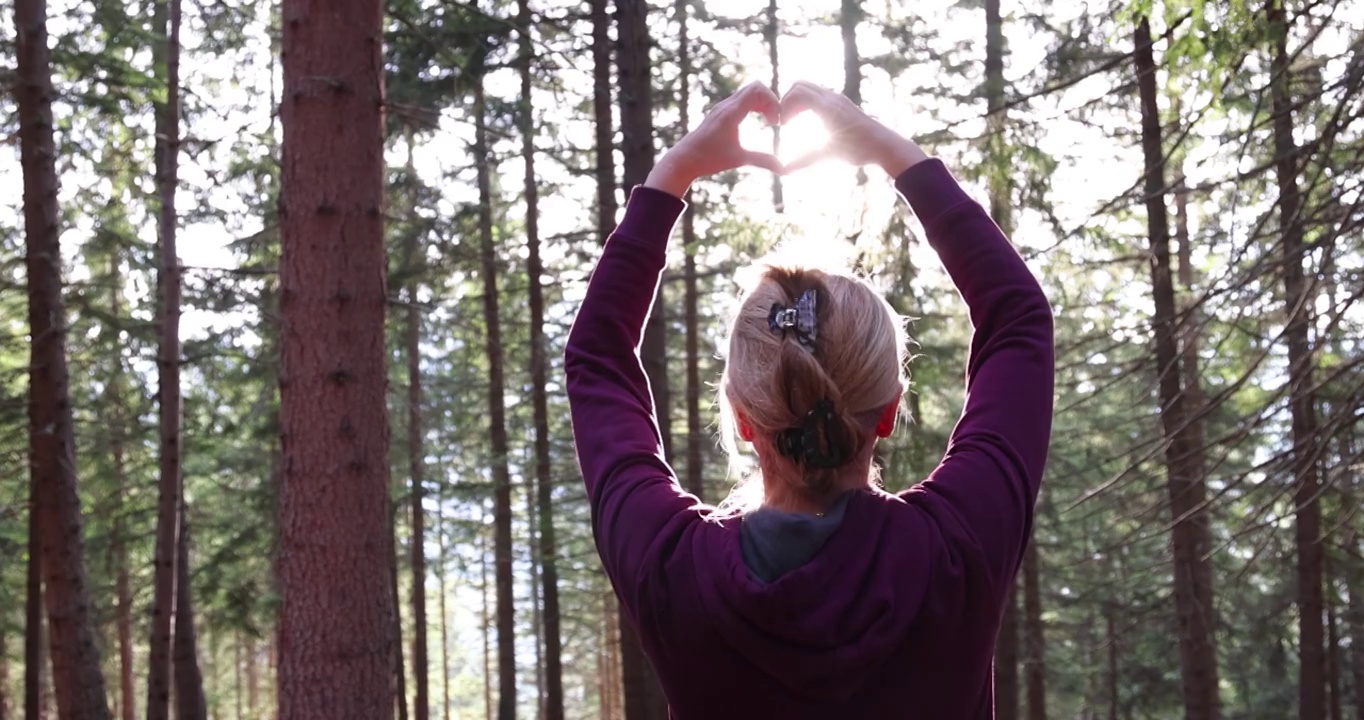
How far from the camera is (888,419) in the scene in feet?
4.70

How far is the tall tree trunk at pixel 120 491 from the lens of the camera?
13217 mm

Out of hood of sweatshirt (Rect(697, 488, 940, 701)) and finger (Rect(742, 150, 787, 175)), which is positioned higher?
finger (Rect(742, 150, 787, 175))

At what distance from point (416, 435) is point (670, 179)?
1557 centimetres

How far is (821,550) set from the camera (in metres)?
1.31

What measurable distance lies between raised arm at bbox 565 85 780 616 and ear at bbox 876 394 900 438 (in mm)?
266

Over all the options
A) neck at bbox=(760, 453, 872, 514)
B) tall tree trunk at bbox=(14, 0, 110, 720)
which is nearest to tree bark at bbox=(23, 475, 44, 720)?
tall tree trunk at bbox=(14, 0, 110, 720)

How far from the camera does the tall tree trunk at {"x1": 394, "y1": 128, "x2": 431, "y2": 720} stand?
15281mm

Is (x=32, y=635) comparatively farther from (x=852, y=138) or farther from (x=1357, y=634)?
(x=1357, y=634)

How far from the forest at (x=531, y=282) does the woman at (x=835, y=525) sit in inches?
18.5

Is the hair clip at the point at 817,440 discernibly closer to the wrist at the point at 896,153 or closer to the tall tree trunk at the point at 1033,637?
the wrist at the point at 896,153

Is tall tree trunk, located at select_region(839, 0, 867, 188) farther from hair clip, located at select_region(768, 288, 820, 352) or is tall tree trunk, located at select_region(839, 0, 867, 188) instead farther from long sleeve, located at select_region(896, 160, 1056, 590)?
hair clip, located at select_region(768, 288, 820, 352)

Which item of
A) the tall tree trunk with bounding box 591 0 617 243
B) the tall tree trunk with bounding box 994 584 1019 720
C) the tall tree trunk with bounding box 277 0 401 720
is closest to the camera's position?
the tall tree trunk with bounding box 277 0 401 720

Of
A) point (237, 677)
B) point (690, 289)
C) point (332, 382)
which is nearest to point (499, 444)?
point (690, 289)

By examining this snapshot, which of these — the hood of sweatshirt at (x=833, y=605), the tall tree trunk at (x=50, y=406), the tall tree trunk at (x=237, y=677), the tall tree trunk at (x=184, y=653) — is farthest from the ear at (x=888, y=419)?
the tall tree trunk at (x=237, y=677)
